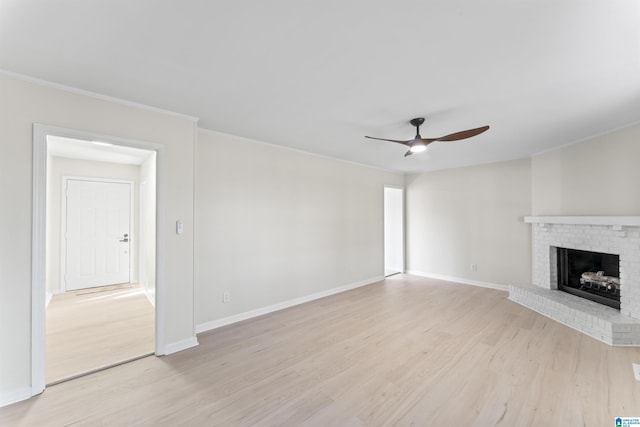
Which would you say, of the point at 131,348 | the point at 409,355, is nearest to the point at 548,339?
the point at 409,355

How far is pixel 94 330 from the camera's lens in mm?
3285

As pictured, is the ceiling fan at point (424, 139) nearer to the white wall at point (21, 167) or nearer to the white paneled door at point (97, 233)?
the white wall at point (21, 167)

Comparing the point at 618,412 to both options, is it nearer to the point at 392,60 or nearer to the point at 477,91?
the point at 477,91

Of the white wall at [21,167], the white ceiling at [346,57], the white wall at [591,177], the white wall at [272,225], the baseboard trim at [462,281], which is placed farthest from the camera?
the baseboard trim at [462,281]

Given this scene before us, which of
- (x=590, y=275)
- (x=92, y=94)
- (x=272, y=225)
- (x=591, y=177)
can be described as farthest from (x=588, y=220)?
(x=92, y=94)

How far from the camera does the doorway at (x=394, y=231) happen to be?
6.52 m

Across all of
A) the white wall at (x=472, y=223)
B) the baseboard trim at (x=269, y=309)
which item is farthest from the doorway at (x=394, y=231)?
the baseboard trim at (x=269, y=309)

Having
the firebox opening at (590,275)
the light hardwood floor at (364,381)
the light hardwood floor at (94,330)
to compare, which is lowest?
the light hardwood floor at (364,381)

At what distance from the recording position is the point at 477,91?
89.9 inches

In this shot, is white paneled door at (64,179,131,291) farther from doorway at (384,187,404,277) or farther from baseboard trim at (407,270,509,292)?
baseboard trim at (407,270,509,292)

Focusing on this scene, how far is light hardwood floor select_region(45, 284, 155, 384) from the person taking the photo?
8.54ft

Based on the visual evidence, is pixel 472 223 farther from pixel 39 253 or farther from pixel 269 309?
pixel 39 253

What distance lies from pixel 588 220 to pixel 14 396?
20.3 feet

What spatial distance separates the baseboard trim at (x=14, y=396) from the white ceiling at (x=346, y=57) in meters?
2.38
